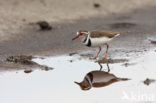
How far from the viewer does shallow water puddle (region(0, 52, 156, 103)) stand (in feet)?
20.3

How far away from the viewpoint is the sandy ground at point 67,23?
29.3ft

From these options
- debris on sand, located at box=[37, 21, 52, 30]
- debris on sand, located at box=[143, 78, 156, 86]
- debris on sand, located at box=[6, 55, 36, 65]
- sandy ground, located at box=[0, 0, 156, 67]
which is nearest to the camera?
debris on sand, located at box=[143, 78, 156, 86]

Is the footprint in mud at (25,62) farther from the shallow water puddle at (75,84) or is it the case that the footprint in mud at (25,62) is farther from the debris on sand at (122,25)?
the debris on sand at (122,25)

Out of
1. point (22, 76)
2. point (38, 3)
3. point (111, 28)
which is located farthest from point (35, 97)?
point (38, 3)

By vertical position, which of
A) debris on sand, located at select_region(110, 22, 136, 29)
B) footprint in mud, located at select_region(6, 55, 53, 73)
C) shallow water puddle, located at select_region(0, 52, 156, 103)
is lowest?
shallow water puddle, located at select_region(0, 52, 156, 103)

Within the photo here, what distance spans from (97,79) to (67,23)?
3.97 meters

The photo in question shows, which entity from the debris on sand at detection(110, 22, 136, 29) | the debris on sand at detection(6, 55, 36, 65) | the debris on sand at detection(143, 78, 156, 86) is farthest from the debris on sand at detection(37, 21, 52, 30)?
the debris on sand at detection(143, 78, 156, 86)

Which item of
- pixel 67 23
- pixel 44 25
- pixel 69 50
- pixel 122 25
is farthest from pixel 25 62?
pixel 122 25

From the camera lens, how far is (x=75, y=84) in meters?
6.75

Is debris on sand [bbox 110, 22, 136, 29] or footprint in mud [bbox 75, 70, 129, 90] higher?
debris on sand [bbox 110, 22, 136, 29]

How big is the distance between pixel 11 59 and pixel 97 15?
419 cm

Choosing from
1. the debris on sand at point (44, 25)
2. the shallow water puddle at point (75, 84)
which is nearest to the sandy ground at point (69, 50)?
the shallow water puddle at point (75, 84)

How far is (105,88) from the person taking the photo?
21.5 ft

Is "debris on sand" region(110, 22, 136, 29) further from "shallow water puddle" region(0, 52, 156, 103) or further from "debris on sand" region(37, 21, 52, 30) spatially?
"shallow water puddle" region(0, 52, 156, 103)
